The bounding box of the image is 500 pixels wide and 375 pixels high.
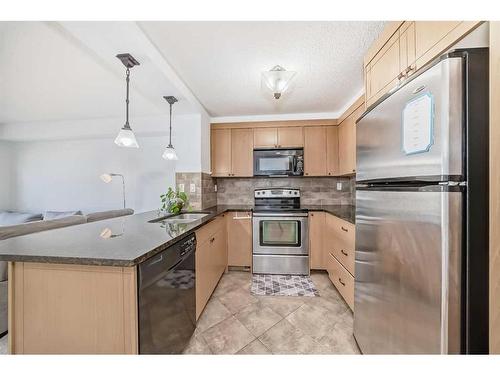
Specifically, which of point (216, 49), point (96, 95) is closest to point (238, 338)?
point (216, 49)

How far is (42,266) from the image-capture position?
0.95 m

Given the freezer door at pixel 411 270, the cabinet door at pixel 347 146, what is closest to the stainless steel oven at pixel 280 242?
the cabinet door at pixel 347 146

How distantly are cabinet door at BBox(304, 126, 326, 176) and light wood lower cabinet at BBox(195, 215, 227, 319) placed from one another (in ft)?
4.84

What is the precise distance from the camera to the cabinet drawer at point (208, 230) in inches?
68.1

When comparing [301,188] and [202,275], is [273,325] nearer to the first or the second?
[202,275]

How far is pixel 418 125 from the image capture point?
2.81 ft

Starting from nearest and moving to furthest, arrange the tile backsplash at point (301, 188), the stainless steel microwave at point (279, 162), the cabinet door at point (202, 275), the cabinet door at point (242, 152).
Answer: the cabinet door at point (202, 275) → the stainless steel microwave at point (279, 162) → the cabinet door at point (242, 152) → the tile backsplash at point (301, 188)

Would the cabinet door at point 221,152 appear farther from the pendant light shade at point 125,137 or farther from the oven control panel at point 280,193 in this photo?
the pendant light shade at point 125,137

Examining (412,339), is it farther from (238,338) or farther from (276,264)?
(276,264)

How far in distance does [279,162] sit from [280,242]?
114cm

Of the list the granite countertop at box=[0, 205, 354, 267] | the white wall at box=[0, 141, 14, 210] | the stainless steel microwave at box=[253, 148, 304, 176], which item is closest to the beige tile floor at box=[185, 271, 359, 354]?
the granite countertop at box=[0, 205, 354, 267]

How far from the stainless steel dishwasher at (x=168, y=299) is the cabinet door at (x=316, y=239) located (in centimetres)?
173

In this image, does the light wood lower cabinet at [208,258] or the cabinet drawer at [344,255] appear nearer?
the light wood lower cabinet at [208,258]

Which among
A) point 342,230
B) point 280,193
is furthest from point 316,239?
point 280,193
